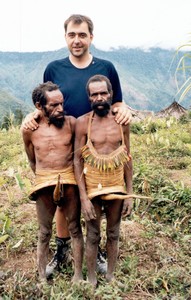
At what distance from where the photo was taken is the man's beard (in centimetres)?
252

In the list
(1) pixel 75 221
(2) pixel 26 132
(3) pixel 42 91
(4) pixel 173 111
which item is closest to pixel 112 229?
(1) pixel 75 221

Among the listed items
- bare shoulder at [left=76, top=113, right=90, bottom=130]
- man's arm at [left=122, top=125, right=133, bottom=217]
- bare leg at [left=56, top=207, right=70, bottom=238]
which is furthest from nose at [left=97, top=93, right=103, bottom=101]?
bare leg at [left=56, top=207, right=70, bottom=238]

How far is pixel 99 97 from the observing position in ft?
8.24

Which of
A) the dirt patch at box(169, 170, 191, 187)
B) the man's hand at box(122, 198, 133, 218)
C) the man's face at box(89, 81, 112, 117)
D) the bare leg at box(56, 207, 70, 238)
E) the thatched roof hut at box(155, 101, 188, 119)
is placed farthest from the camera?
the thatched roof hut at box(155, 101, 188, 119)

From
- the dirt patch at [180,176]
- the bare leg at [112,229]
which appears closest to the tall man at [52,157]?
the bare leg at [112,229]

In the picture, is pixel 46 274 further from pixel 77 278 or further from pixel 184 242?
pixel 184 242

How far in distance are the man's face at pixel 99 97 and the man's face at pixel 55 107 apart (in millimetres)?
200

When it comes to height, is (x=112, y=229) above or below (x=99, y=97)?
below

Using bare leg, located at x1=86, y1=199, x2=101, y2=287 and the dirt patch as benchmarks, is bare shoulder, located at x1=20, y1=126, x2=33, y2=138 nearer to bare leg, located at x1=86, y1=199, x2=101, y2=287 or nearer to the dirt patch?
bare leg, located at x1=86, y1=199, x2=101, y2=287

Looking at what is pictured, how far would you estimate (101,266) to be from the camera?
3084 mm

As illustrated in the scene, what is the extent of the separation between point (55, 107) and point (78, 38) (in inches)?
20.2

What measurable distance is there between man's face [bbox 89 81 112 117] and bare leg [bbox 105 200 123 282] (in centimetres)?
64

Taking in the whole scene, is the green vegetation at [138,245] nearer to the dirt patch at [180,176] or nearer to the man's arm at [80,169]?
the dirt patch at [180,176]

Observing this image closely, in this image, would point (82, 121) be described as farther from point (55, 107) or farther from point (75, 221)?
point (75, 221)
